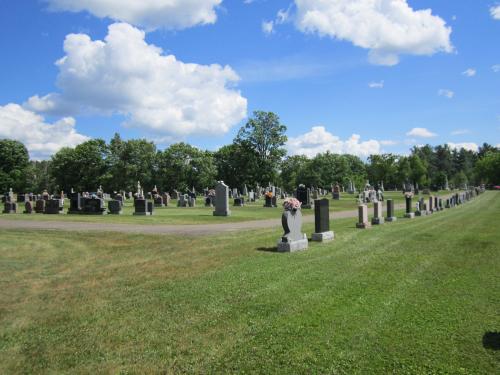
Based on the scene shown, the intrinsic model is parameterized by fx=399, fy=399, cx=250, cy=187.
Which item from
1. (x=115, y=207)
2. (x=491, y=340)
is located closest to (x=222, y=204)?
(x=115, y=207)

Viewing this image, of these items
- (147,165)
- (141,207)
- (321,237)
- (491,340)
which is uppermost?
(147,165)

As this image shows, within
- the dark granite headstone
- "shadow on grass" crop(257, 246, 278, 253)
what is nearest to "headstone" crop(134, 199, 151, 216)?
the dark granite headstone

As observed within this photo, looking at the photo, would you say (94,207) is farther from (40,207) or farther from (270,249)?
(270,249)

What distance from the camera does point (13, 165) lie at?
261ft

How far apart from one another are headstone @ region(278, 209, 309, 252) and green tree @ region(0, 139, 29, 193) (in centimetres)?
7821

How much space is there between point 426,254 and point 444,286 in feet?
11.7

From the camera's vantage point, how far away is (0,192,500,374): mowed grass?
5.00m

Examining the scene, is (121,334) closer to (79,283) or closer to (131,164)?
(79,283)

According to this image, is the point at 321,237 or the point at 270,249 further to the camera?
the point at 321,237

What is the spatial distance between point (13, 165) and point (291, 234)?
274 ft

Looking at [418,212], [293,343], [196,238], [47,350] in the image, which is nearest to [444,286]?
[293,343]

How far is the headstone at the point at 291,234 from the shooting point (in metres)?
11.8

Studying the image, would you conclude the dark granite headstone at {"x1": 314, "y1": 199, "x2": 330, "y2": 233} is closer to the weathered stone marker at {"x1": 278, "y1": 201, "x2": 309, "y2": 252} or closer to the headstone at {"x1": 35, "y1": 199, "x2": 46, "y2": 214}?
the weathered stone marker at {"x1": 278, "y1": 201, "x2": 309, "y2": 252}

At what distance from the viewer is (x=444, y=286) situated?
805cm
